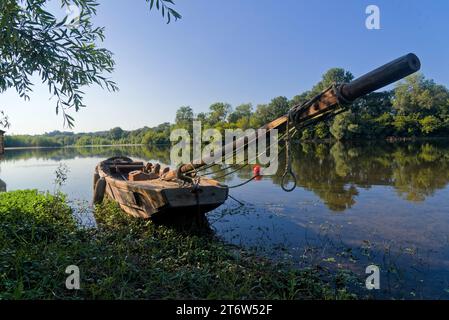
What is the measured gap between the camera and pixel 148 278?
16.5ft

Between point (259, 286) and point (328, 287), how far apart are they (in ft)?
4.07

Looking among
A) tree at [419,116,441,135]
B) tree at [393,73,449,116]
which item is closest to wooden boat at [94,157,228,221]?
tree at [419,116,441,135]

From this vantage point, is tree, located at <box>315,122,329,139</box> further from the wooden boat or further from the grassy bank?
the grassy bank

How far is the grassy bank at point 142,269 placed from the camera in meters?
4.46

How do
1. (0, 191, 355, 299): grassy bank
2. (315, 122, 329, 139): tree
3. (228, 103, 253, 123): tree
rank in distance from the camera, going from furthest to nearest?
1. (228, 103, 253, 123): tree
2. (315, 122, 329, 139): tree
3. (0, 191, 355, 299): grassy bank

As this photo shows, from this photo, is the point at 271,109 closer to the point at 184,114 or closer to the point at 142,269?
the point at 184,114

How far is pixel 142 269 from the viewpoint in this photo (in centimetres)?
530

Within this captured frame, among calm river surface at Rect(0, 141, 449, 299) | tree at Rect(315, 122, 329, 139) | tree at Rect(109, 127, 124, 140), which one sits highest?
tree at Rect(109, 127, 124, 140)

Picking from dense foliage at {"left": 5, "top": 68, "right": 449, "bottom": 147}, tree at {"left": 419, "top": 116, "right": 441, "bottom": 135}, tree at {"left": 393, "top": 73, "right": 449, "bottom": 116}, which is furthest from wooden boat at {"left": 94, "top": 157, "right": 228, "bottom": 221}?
tree at {"left": 393, "top": 73, "right": 449, "bottom": 116}

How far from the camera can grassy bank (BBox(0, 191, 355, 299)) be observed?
14.6ft

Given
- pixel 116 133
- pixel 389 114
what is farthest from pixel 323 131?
pixel 116 133

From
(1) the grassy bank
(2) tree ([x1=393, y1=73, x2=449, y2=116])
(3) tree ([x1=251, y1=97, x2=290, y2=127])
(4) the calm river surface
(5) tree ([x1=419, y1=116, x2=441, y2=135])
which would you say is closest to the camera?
(1) the grassy bank

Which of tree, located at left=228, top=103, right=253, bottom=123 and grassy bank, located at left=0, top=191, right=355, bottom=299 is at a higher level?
tree, located at left=228, top=103, right=253, bottom=123

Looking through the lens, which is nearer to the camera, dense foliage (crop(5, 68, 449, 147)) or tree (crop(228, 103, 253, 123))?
dense foliage (crop(5, 68, 449, 147))
